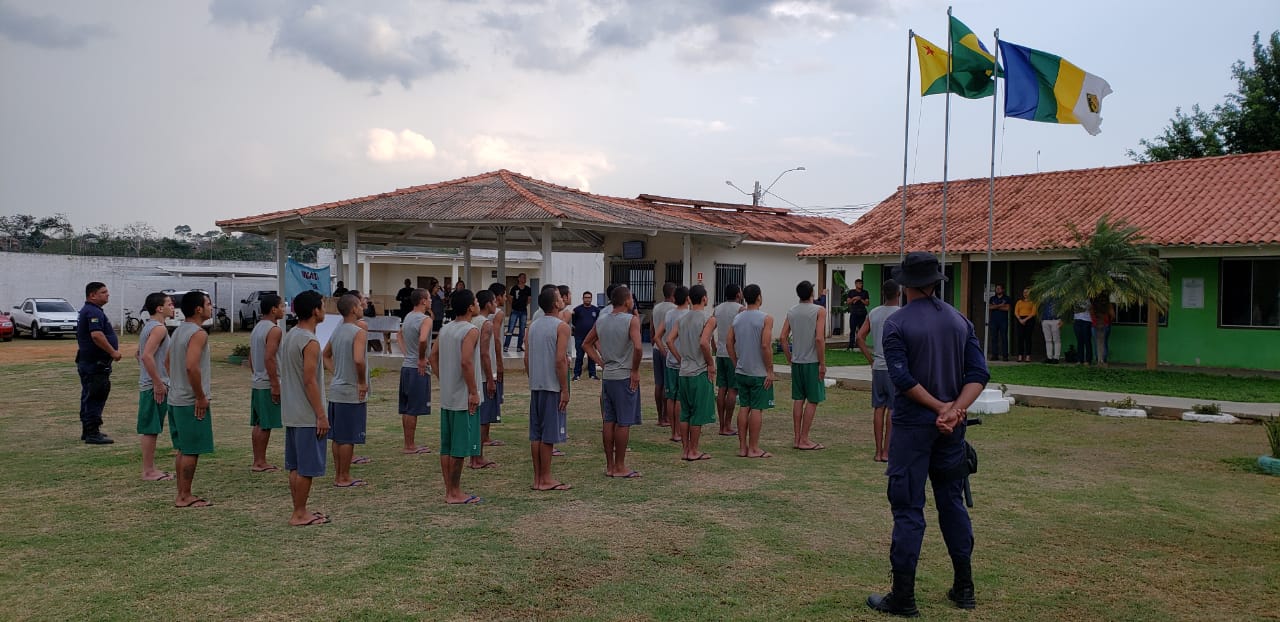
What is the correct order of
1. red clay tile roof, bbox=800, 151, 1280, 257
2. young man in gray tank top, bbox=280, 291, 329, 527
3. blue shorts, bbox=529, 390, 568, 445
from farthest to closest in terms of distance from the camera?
red clay tile roof, bbox=800, 151, 1280, 257 < blue shorts, bbox=529, 390, 568, 445 < young man in gray tank top, bbox=280, 291, 329, 527

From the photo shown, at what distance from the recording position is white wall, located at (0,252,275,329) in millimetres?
32969

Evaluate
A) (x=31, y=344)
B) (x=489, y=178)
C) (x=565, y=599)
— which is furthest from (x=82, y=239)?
(x=565, y=599)

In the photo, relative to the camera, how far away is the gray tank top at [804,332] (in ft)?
30.5

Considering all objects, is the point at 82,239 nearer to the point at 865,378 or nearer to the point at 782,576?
the point at 865,378

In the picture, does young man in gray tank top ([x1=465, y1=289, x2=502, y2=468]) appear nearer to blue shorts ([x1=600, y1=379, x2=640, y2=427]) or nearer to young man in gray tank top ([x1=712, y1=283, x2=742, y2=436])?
blue shorts ([x1=600, y1=379, x2=640, y2=427])

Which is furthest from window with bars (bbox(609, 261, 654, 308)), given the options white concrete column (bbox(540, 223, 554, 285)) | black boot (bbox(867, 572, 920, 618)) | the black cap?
black boot (bbox(867, 572, 920, 618))

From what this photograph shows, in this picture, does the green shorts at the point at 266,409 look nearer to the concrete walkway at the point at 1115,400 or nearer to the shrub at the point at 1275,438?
the shrub at the point at 1275,438

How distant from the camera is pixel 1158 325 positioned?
59.0 ft

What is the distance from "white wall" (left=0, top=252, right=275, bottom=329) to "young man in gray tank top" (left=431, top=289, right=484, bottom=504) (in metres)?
29.3

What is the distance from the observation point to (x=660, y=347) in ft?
34.4

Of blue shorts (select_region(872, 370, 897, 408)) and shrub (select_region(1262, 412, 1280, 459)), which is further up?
blue shorts (select_region(872, 370, 897, 408))

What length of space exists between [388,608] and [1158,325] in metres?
17.3

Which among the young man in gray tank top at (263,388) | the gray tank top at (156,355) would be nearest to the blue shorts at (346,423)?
the young man in gray tank top at (263,388)

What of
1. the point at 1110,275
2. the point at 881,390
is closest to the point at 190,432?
the point at 881,390
